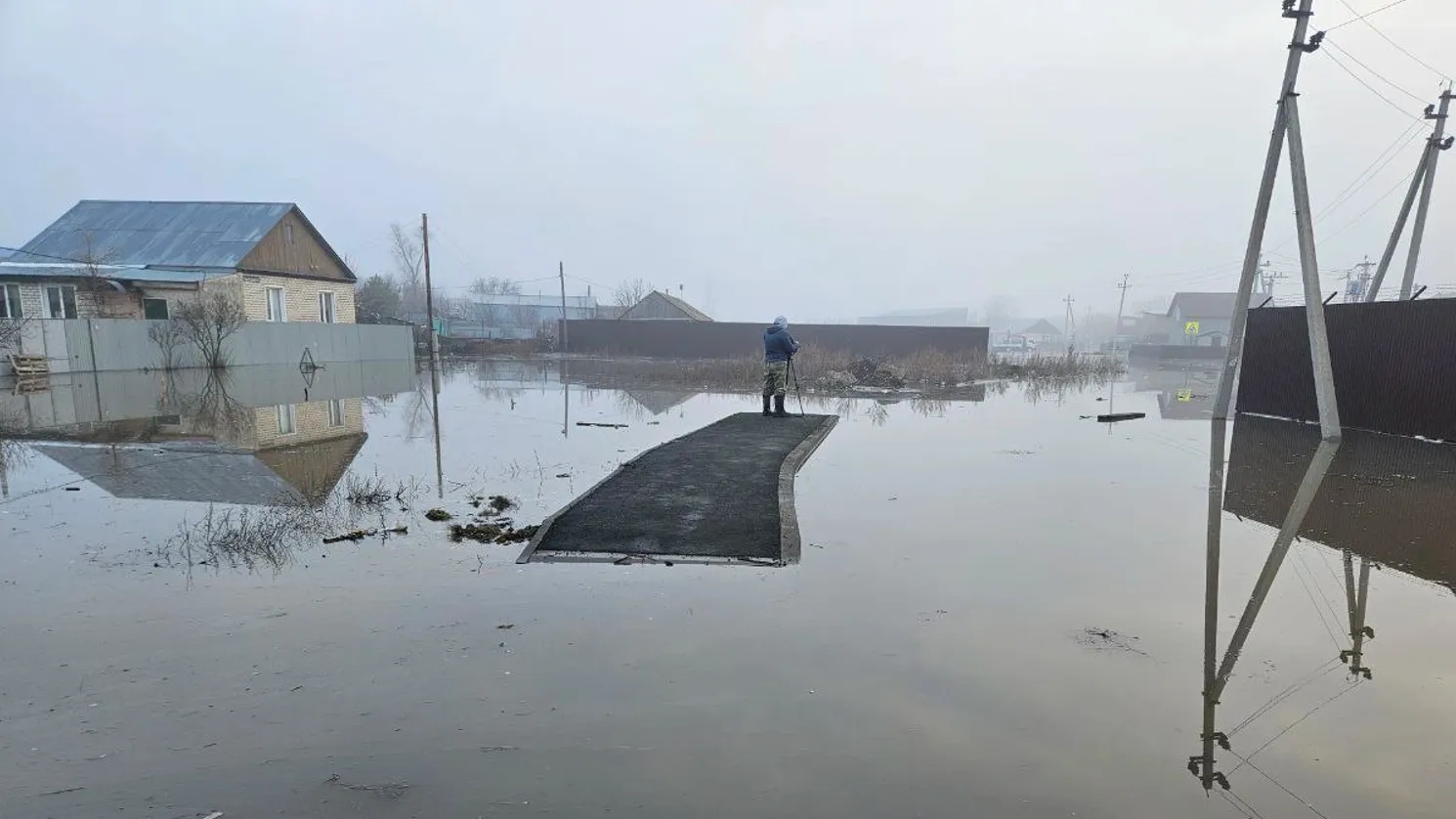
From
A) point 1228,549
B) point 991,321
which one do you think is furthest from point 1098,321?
point 1228,549

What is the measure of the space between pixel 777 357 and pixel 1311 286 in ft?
26.9

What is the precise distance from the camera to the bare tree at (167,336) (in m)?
22.0

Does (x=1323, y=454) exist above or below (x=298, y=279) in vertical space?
below

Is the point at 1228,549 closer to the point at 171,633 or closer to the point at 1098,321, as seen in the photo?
the point at 171,633

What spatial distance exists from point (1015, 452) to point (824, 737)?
776cm

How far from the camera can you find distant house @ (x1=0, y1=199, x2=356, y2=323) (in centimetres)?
2414

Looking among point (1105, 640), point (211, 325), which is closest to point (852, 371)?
point (1105, 640)

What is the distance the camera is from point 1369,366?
37.5 feet

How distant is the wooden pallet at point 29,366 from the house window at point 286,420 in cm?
1106

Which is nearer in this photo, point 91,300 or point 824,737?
point 824,737

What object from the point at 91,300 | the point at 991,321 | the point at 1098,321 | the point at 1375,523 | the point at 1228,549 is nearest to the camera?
the point at 1228,549

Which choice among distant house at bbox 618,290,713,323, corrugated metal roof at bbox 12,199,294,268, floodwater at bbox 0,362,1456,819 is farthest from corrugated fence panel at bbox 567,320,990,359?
floodwater at bbox 0,362,1456,819

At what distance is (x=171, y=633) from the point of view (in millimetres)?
3936

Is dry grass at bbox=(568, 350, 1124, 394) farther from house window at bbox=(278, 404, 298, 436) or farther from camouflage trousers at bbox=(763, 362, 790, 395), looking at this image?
house window at bbox=(278, 404, 298, 436)
